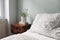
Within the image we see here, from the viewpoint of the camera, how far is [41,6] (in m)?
2.65

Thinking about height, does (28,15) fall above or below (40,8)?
below

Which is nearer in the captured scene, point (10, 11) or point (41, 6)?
point (41, 6)

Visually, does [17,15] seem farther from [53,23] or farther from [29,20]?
[53,23]

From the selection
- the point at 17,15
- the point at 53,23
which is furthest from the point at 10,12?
the point at 53,23

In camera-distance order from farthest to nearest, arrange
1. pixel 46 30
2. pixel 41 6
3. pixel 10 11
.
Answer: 1. pixel 10 11
2. pixel 41 6
3. pixel 46 30

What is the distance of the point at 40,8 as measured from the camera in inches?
105

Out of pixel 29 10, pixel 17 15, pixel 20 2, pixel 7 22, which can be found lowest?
pixel 7 22

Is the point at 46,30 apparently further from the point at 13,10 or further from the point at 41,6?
the point at 13,10

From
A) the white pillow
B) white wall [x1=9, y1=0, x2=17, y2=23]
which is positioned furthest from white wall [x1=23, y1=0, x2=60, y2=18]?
the white pillow

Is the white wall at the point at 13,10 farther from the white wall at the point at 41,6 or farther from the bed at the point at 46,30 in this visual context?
the bed at the point at 46,30

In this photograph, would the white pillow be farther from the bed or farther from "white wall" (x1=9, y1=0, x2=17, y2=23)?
"white wall" (x1=9, y1=0, x2=17, y2=23)

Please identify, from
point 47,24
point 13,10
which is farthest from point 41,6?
point 13,10

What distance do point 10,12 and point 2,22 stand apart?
406 mm

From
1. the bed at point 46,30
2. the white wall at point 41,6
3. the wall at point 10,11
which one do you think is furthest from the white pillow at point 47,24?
the wall at point 10,11
